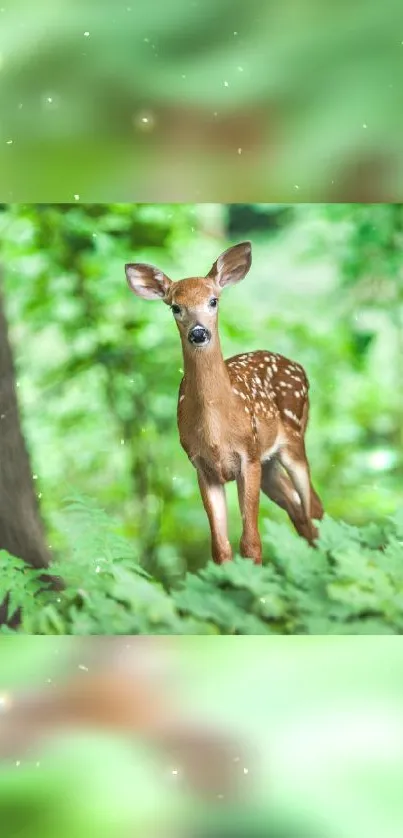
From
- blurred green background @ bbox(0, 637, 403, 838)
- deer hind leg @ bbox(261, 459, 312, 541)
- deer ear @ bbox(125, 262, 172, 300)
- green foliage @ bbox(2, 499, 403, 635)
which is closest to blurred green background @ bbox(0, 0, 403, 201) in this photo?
deer ear @ bbox(125, 262, 172, 300)

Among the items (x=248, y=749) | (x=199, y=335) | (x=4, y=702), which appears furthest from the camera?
(x=199, y=335)

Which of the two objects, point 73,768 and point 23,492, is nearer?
point 73,768

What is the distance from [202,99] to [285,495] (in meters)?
0.89

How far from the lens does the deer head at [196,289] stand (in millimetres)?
2201

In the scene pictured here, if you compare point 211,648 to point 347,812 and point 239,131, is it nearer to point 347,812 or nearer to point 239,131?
point 347,812

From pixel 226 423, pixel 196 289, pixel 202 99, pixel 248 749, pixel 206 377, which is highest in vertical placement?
pixel 202 99

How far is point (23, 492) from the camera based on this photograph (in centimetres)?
229

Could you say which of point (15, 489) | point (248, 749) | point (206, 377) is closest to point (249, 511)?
point (206, 377)

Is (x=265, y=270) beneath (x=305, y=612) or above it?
above

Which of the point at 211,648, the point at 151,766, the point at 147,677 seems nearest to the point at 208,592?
the point at 211,648

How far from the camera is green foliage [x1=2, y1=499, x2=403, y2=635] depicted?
2.18 metres

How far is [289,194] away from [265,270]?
179 millimetres

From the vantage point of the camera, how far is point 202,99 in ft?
7.32

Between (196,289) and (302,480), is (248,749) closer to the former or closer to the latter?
(302,480)
